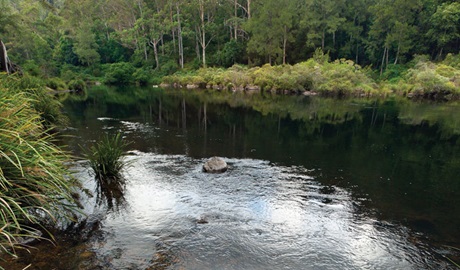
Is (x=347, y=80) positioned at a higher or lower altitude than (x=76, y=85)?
higher

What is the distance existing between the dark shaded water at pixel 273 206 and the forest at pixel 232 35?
30105 millimetres

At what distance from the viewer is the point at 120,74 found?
175 ft

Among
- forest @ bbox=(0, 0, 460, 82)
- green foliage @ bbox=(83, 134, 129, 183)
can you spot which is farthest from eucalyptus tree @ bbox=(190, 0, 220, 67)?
green foliage @ bbox=(83, 134, 129, 183)

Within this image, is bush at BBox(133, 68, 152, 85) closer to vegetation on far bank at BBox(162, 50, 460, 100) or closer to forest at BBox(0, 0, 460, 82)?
forest at BBox(0, 0, 460, 82)

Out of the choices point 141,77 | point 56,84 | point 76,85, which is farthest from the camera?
point 141,77

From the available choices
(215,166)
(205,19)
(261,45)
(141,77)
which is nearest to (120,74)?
(141,77)

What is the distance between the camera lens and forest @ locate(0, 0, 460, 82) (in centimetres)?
4247

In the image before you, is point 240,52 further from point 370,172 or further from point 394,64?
point 370,172

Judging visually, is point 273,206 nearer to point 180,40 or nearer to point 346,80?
point 346,80

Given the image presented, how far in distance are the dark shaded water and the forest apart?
98.8 ft

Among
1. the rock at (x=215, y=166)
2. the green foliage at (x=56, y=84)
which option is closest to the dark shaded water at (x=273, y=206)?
the rock at (x=215, y=166)

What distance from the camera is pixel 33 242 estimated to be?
482 centimetres

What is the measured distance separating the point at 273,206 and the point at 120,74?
5249cm

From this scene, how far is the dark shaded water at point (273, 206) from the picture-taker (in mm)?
5043
